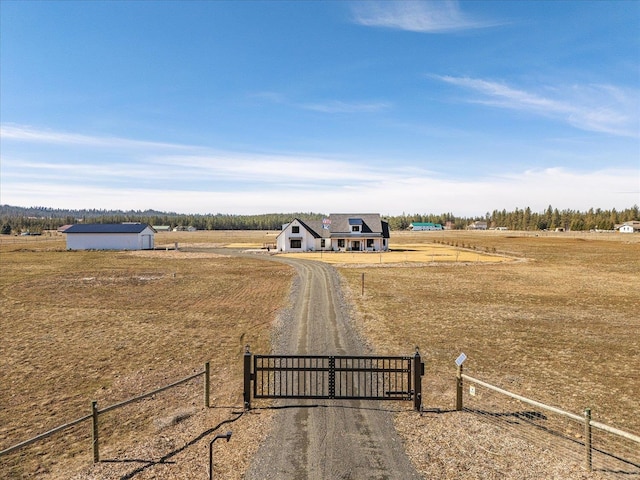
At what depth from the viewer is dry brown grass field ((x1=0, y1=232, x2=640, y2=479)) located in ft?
34.0

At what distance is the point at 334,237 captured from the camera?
73.9 metres

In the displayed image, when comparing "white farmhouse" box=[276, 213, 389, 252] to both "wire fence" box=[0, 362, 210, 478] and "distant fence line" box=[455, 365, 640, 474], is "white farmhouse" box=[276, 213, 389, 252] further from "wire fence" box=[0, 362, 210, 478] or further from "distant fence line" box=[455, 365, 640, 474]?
"wire fence" box=[0, 362, 210, 478]

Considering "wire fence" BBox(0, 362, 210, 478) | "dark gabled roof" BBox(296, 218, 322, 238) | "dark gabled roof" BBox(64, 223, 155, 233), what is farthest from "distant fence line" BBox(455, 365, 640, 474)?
"dark gabled roof" BBox(64, 223, 155, 233)

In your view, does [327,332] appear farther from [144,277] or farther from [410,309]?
[144,277]

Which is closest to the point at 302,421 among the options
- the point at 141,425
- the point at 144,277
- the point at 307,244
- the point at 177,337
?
the point at 141,425

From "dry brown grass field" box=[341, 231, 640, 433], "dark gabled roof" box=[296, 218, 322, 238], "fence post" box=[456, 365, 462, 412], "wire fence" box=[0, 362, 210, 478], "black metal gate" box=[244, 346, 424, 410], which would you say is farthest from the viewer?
"dark gabled roof" box=[296, 218, 322, 238]

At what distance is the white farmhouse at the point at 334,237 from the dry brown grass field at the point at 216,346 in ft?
115

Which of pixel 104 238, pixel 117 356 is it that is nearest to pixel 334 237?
pixel 104 238

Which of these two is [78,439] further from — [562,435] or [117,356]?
[562,435]

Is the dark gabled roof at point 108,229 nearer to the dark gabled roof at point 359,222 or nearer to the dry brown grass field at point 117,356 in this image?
the dark gabled roof at point 359,222

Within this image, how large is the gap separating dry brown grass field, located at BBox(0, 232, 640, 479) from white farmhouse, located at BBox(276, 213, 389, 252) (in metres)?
35.1

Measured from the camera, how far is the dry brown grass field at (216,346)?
408 inches

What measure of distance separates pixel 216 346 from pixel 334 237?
186ft

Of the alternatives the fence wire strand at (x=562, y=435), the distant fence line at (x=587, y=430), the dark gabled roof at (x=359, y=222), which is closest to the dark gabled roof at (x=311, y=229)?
the dark gabled roof at (x=359, y=222)
